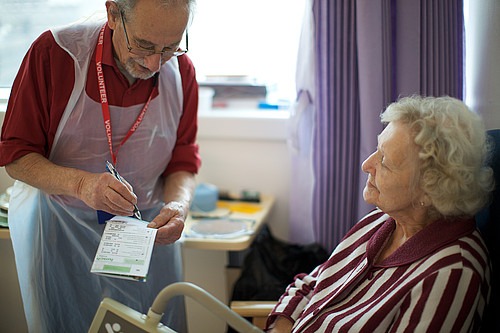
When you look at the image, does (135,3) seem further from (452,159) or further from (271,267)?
(271,267)

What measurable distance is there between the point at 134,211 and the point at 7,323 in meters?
1.00

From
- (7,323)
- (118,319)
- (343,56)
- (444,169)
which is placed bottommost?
(7,323)

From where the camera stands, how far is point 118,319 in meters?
1.47

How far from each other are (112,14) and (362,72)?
917 millimetres

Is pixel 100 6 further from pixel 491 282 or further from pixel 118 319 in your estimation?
pixel 491 282

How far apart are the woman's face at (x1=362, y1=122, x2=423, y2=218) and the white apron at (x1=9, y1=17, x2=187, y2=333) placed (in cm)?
73

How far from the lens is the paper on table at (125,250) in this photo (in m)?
1.49

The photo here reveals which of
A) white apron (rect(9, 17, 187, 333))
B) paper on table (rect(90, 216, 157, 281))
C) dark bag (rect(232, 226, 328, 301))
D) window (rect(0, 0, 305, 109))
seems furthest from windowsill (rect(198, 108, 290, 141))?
paper on table (rect(90, 216, 157, 281))

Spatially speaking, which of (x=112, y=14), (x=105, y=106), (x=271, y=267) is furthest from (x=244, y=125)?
(x=112, y=14)

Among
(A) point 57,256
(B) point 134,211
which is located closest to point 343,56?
(B) point 134,211

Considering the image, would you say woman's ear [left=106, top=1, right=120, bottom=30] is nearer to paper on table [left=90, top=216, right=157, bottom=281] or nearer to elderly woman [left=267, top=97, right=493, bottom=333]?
paper on table [left=90, top=216, right=157, bottom=281]

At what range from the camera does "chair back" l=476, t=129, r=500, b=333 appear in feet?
4.84

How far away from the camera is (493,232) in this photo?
1.56 meters

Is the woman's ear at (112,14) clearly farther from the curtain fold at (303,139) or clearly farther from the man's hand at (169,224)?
the curtain fold at (303,139)
